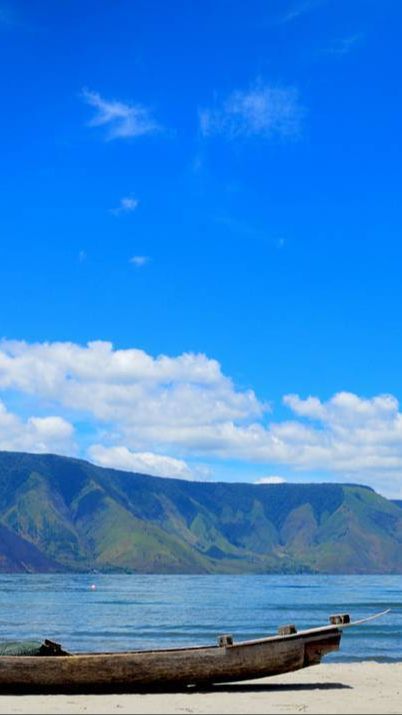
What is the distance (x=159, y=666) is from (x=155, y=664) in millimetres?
102

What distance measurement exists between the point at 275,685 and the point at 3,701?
728 centimetres

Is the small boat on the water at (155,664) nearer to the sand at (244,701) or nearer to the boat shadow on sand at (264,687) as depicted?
the sand at (244,701)

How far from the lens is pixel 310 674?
1000 inches

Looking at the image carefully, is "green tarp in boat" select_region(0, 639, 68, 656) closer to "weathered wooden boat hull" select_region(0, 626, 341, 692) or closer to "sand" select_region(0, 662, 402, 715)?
"weathered wooden boat hull" select_region(0, 626, 341, 692)

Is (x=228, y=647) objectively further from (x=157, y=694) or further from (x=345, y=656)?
(x=345, y=656)

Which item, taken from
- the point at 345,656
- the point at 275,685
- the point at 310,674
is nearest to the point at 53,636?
the point at 345,656

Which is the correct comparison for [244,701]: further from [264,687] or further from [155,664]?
[264,687]

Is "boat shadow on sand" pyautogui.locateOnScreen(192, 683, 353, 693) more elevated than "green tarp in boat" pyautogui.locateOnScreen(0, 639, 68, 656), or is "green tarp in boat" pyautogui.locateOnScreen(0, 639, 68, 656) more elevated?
"green tarp in boat" pyautogui.locateOnScreen(0, 639, 68, 656)

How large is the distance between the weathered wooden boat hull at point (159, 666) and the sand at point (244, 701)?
0.89 ft

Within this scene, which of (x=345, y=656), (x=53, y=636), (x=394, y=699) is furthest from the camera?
(x=53, y=636)

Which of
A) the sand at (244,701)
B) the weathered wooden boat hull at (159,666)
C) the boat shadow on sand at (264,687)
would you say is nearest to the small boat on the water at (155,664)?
the weathered wooden boat hull at (159,666)

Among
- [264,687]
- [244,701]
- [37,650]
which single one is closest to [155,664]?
[244,701]

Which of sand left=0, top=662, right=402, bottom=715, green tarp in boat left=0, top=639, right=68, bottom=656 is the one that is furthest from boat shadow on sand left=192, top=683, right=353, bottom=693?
green tarp in boat left=0, top=639, right=68, bottom=656

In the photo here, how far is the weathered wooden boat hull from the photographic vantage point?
18094 millimetres
